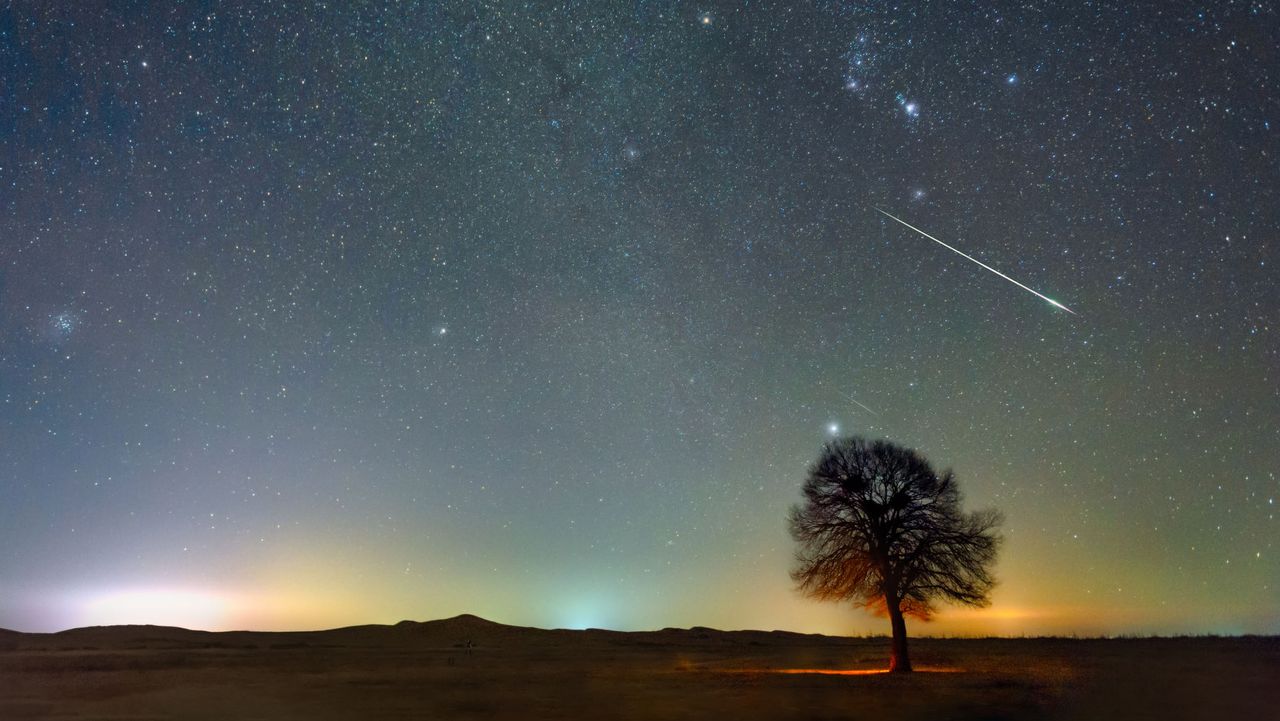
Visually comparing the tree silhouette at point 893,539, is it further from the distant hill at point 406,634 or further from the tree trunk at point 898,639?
the distant hill at point 406,634

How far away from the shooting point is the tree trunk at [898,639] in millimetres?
25680

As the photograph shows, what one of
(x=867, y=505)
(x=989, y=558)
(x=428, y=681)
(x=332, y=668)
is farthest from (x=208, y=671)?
(x=989, y=558)

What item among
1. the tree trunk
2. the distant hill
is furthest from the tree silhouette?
the distant hill

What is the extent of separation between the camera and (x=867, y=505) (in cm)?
2667

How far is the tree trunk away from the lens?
25.7 meters

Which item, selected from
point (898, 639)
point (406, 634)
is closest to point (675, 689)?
point (898, 639)

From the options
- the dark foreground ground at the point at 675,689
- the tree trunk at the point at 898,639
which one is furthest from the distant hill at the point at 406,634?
the tree trunk at the point at 898,639

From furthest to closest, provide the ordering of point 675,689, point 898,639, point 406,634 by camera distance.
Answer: point 406,634 → point 898,639 → point 675,689

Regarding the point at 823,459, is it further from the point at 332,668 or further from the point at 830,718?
the point at 332,668

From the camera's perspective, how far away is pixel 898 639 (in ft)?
85.0

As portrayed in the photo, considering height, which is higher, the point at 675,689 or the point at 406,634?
the point at 406,634

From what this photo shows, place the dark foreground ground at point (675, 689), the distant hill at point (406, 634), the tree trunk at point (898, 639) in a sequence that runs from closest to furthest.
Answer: the dark foreground ground at point (675, 689) → the tree trunk at point (898, 639) → the distant hill at point (406, 634)

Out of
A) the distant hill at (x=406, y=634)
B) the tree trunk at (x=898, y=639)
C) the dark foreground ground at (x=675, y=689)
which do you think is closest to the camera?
the dark foreground ground at (x=675, y=689)

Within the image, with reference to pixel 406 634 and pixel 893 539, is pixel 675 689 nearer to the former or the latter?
pixel 893 539
